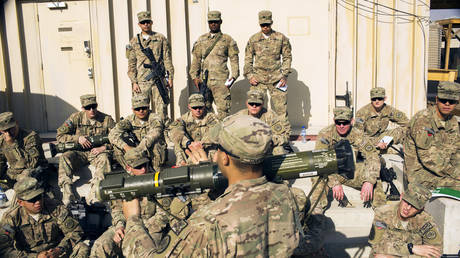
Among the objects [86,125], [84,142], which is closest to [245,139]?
[84,142]

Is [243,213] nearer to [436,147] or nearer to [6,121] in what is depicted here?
[436,147]

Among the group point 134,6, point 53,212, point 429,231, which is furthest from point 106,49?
point 429,231

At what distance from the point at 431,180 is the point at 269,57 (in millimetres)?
3085

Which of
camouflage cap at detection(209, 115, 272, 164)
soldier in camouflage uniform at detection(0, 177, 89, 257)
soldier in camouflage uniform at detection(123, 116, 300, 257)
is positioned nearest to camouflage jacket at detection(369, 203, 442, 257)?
soldier in camouflage uniform at detection(123, 116, 300, 257)

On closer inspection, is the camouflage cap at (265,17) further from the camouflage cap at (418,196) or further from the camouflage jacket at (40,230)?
the camouflage jacket at (40,230)

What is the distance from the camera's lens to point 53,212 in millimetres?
4367

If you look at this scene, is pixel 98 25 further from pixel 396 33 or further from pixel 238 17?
pixel 396 33

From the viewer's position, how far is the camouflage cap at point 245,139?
2.11 metres

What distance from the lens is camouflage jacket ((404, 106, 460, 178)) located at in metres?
4.95

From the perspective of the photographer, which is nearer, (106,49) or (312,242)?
(312,242)

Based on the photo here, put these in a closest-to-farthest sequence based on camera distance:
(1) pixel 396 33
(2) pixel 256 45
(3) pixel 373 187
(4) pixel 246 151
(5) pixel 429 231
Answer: (4) pixel 246 151, (5) pixel 429 231, (3) pixel 373 187, (2) pixel 256 45, (1) pixel 396 33

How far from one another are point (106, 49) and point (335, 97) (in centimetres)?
433

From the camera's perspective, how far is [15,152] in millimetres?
5598

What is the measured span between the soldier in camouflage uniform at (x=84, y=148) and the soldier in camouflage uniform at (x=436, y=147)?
12.6 feet
